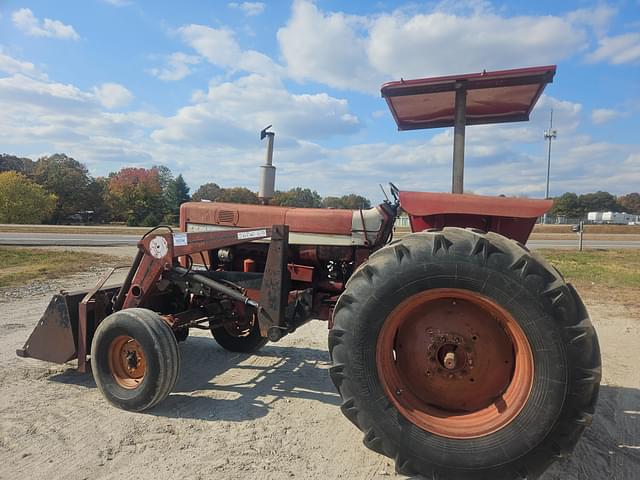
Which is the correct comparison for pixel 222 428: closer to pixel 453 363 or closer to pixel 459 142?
pixel 453 363

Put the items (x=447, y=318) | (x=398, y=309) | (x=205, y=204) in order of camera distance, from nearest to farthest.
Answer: (x=398, y=309), (x=447, y=318), (x=205, y=204)

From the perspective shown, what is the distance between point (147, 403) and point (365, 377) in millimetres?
1996

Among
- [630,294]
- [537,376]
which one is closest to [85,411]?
[537,376]

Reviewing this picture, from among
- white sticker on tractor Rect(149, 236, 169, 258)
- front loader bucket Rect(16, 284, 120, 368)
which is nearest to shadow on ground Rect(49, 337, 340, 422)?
front loader bucket Rect(16, 284, 120, 368)

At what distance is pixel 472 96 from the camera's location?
3906mm

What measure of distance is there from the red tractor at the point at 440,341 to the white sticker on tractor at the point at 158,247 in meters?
0.53

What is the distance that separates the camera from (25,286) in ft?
31.6

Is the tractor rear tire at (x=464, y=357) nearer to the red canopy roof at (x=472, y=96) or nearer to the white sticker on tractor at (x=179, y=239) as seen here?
the red canopy roof at (x=472, y=96)

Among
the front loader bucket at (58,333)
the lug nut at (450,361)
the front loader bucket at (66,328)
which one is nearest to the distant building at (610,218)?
the lug nut at (450,361)

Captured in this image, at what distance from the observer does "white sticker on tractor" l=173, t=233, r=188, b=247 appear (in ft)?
13.6

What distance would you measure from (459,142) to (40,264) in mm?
13250

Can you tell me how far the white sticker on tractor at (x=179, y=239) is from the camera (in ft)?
13.6

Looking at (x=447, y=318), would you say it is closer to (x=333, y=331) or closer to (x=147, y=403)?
(x=333, y=331)

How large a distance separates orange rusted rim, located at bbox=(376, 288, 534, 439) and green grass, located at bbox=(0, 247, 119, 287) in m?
9.63
